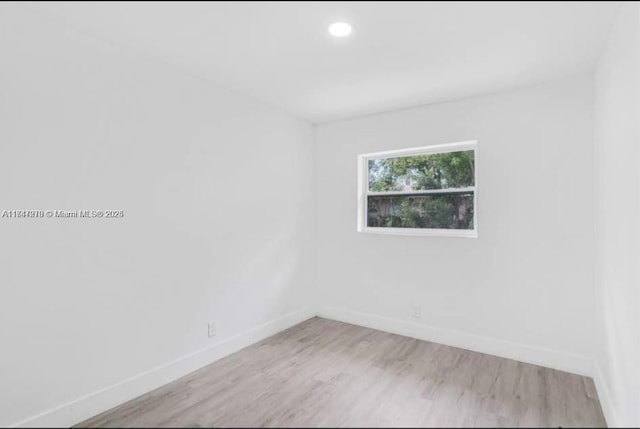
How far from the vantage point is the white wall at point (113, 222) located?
180cm

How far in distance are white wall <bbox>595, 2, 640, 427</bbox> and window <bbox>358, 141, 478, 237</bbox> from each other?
1017 mm

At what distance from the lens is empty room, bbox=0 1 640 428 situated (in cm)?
168

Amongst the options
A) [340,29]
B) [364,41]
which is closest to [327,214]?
[364,41]

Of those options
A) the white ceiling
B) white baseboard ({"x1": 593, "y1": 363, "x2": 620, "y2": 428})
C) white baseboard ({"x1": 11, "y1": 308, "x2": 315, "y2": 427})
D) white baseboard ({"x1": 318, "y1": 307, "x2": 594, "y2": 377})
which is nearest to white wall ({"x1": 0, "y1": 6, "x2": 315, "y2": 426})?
white baseboard ({"x1": 11, "y1": 308, "x2": 315, "y2": 427})

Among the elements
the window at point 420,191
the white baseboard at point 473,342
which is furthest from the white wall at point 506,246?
→ the window at point 420,191

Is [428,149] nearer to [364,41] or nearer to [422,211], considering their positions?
[422,211]

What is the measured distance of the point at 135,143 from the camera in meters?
2.29

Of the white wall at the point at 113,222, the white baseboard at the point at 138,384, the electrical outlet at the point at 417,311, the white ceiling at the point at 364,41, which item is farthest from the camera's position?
the electrical outlet at the point at 417,311

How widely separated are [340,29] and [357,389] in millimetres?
1913

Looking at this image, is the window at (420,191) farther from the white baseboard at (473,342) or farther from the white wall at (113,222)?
the white wall at (113,222)

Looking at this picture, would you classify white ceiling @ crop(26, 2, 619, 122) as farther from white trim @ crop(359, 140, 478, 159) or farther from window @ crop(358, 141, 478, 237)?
window @ crop(358, 141, 478, 237)

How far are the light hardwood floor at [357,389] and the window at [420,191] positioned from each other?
1119 millimetres

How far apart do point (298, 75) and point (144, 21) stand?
1.09m

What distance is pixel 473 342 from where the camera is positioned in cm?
304
